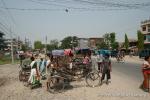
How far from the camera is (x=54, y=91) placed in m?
12.6

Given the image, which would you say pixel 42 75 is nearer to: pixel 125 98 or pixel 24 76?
pixel 24 76

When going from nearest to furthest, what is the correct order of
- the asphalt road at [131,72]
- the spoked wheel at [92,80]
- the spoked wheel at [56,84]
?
the spoked wheel at [56,84]
the spoked wheel at [92,80]
the asphalt road at [131,72]

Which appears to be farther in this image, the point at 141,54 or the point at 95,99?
the point at 141,54

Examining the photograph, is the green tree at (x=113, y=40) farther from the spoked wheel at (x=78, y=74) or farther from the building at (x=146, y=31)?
the spoked wheel at (x=78, y=74)

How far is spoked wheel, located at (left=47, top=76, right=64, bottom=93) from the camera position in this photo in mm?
12938

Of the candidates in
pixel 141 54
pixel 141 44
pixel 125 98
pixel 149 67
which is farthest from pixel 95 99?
pixel 141 44

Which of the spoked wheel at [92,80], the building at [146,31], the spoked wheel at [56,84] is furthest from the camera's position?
the building at [146,31]

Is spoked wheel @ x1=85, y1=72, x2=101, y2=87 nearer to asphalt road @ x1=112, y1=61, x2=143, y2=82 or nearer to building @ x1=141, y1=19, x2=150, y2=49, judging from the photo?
asphalt road @ x1=112, y1=61, x2=143, y2=82

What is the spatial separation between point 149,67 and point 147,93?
1368mm

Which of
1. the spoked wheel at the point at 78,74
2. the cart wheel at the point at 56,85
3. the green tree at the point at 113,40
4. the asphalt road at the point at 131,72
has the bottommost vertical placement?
the asphalt road at the point at 131,72

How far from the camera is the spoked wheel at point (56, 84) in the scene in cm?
1294

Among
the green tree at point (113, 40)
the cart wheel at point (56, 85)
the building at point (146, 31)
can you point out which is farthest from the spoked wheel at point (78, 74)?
the green tree at point (113, 40)

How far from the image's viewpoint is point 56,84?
1348cm

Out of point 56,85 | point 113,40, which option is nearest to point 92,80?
point 56,85
